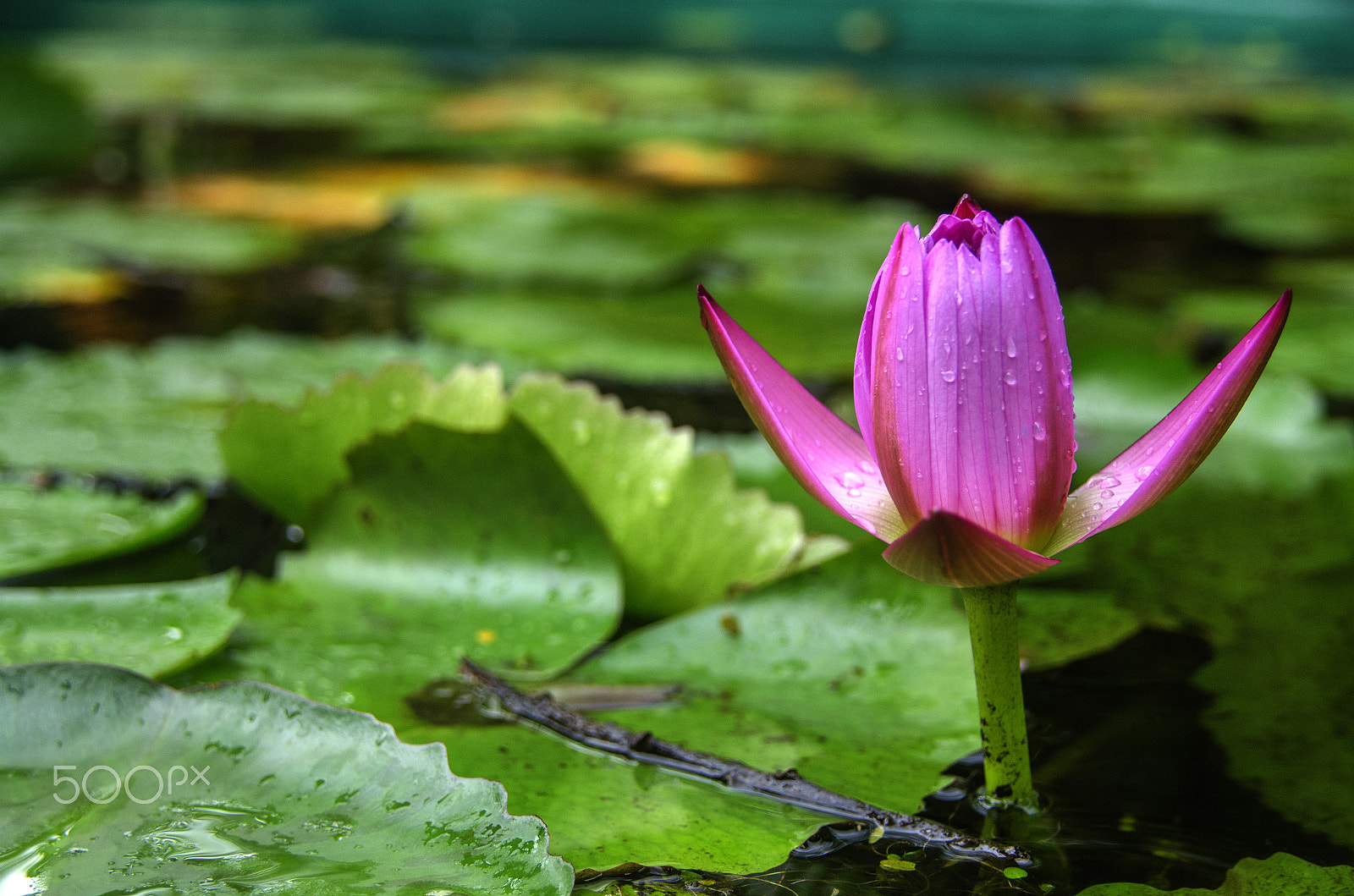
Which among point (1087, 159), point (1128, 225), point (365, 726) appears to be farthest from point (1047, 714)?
point (1087, 159)

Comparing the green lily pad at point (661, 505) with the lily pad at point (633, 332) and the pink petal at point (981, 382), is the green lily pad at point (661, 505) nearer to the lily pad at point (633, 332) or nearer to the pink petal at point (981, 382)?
the pink petal at point (981, 382)

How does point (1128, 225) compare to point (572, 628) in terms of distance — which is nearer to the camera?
point (572, 628)

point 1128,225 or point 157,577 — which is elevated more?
point 1128,225

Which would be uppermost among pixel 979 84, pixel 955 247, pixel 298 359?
pixel 979 84

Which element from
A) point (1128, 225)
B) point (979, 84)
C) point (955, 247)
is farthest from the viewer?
point (979, 84)

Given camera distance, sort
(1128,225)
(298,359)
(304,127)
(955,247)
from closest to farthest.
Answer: (955,247), (298,359), (1128,225), (304,127)

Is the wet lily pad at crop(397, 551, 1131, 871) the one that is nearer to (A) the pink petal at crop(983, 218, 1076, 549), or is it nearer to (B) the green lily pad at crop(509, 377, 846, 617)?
(B) the green lily pad at crop(509, 377, 846, 617)

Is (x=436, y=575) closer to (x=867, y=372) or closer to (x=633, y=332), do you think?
(x=867, y=372)

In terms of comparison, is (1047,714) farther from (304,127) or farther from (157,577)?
(304,127)
